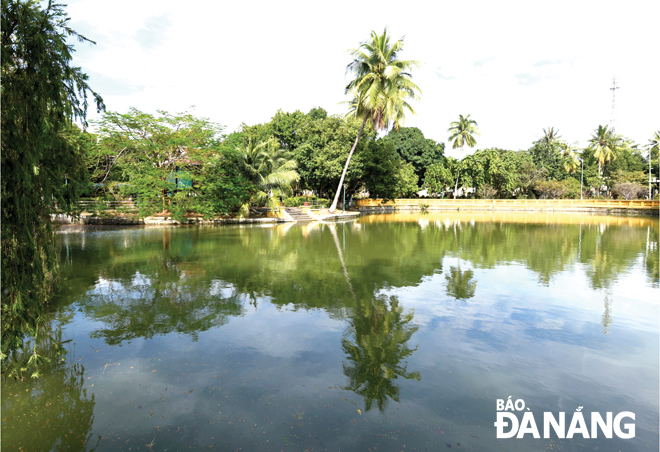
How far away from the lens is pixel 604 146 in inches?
2290

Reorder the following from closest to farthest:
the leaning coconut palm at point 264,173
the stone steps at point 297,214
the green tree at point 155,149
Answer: the green tree at point 155,149 < the leaning coconut palm at point 264,173 < the stone steps at point 297,214

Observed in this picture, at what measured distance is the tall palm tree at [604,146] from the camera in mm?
57844

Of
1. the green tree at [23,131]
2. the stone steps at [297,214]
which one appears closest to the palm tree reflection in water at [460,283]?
the green tree at [23,131]

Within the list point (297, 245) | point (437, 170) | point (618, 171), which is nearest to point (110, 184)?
point (297, 245)

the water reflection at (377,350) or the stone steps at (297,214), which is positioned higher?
the stone steps at (297,214)

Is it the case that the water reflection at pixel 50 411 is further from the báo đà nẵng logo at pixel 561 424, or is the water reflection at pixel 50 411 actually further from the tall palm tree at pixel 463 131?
the tall palm tree at pixel 463 131

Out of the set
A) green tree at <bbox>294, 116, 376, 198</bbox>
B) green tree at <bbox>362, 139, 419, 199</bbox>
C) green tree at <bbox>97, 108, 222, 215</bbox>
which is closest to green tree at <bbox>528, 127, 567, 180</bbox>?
green tree at <bbox>362, 139, 419, 199</bbox>

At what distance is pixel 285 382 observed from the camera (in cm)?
462

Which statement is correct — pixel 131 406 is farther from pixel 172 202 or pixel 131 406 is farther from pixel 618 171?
pixel 618 171

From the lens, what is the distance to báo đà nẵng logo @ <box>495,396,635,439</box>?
3.81m

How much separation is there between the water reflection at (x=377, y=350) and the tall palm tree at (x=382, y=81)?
23.5 m

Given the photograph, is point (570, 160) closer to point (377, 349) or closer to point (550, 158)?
point (550, 158)

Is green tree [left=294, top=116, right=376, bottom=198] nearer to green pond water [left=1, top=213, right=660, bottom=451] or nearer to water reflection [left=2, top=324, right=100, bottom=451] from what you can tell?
green pond water [left=1, top=213, right=660, bottom=451]

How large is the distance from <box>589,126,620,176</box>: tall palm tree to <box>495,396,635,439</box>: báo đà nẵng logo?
65.4 metres
